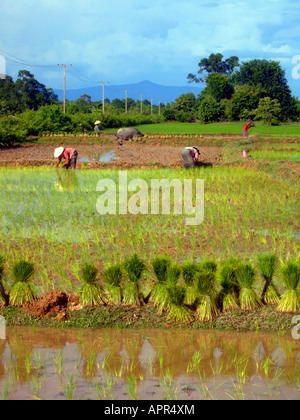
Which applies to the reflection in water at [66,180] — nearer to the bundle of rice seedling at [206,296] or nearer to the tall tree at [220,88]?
the bundle of rice seedling at [206,296]

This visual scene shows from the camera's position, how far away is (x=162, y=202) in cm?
922

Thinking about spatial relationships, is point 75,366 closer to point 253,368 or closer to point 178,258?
point 253,368

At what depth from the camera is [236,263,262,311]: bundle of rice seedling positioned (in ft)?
14.3

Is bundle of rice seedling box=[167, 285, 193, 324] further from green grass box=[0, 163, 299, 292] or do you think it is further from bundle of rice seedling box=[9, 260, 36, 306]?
bundle of rice seedling box=[9, 260, 36, 306]

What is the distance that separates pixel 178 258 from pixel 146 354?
7.47ft

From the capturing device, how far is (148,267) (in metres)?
5.55

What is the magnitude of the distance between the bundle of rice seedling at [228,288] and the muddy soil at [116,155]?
32.1 feet

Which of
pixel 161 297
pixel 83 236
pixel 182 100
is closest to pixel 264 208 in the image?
pixel 83 236

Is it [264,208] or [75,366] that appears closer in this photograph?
[75,366]

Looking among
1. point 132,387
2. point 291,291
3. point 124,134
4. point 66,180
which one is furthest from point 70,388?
point 124,134

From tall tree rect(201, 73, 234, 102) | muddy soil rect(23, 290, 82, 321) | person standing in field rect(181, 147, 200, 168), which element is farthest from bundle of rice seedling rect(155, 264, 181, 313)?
tall tree rect(201, 73, 234, 102)

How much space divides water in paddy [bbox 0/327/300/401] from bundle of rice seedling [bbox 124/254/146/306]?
1.11 ft

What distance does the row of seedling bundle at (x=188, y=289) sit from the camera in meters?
4.25

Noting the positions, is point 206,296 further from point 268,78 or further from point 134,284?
point 268,78
